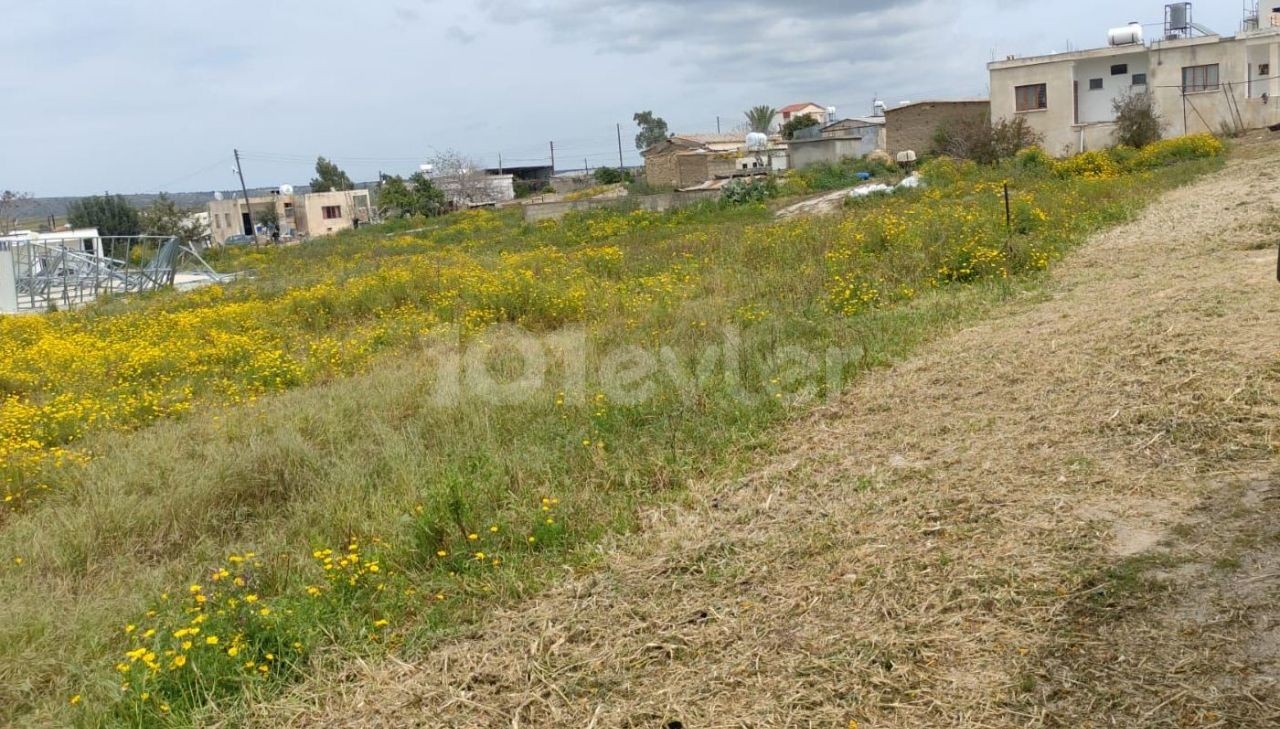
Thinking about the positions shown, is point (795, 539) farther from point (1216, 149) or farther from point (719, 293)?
point (1216, 149)

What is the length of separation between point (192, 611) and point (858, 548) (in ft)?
8.08

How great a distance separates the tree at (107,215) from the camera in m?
55.8

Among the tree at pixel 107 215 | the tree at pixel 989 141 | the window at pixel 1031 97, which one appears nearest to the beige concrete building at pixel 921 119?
the window at pixel 1031 97

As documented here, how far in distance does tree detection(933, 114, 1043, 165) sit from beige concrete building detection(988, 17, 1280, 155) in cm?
288

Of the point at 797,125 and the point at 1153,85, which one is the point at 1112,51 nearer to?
the point at 1153,85

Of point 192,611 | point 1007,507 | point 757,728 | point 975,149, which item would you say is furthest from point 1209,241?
point 975,149

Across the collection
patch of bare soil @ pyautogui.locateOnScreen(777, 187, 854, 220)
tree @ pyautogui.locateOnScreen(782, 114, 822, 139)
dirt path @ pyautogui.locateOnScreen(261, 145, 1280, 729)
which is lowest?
dirt path @ pyautogui.locateOnScreen(261, 145, 1280, 729)

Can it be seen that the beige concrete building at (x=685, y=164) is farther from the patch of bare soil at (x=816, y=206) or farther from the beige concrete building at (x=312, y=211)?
the beige concrete building at (x=312, y=211)

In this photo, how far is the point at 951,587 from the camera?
3.23m

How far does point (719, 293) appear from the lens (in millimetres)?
9883

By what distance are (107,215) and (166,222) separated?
24.1 ft

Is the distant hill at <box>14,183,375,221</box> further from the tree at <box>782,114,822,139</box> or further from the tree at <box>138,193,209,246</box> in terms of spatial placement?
the tree at <box>782,114,822,139</box>

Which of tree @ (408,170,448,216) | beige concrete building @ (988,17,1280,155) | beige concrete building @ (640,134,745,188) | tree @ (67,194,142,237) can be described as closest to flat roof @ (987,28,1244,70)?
beige concrete building @ (988,17,1280,155)

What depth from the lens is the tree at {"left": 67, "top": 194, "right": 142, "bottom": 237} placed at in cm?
5578
